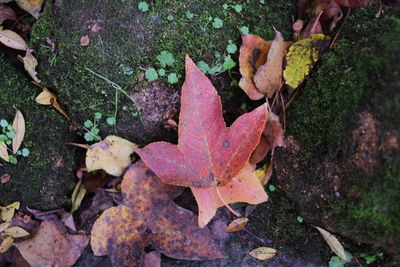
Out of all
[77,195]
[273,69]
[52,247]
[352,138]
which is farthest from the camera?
[77,195]

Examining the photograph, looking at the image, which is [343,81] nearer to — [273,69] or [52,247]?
[273,69]

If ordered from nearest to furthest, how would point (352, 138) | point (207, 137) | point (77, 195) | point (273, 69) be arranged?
point (352, 138)
point (207, 137)
point (273, 69)
point (77, 195)

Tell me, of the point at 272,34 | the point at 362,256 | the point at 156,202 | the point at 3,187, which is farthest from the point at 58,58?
the point at 362,256

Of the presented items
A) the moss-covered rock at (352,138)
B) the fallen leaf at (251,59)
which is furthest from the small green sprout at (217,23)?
the moss-covered rock at (352,138)

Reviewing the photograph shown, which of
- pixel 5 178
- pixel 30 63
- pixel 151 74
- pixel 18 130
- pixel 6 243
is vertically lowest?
pixel 6 243

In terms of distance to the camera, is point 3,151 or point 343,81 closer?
point 343,81

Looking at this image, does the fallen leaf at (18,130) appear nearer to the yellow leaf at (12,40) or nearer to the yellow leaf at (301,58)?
the yellow leaf at (12,40)

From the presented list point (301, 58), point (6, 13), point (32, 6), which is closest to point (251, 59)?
point (301, 58)
